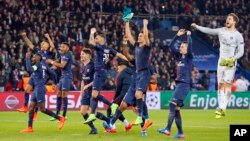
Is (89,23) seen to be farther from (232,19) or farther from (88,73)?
(232,19)

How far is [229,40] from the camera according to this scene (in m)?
20.5

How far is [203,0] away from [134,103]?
30.8 m

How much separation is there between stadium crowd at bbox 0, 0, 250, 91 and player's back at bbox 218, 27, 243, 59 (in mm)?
17574

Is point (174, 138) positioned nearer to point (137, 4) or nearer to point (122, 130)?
point (122, 130)

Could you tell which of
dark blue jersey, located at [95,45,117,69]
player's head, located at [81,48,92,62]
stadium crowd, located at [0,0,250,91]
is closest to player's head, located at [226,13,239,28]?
dark blue jersey, located at [95,45,117,69]

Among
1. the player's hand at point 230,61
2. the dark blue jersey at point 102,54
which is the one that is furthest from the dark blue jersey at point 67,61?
the player's hand at point 230,61

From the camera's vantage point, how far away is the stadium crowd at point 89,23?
3838cm

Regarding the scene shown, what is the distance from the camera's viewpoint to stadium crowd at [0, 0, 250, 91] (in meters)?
38.4

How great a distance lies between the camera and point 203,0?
164 feet

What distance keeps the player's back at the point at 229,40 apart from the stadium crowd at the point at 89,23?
17.6m

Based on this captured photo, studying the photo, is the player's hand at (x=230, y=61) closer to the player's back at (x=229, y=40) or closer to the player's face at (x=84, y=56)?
the player's back at (x=229, y=40)

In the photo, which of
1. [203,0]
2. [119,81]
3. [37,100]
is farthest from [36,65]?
[203,0]

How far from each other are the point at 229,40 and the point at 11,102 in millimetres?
17033

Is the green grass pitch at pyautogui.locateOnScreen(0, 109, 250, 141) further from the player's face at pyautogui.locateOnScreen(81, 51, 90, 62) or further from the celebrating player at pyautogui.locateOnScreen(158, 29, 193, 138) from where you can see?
the player's face at pyautogui.locateOnScreen(81, 51, 90, 62)
